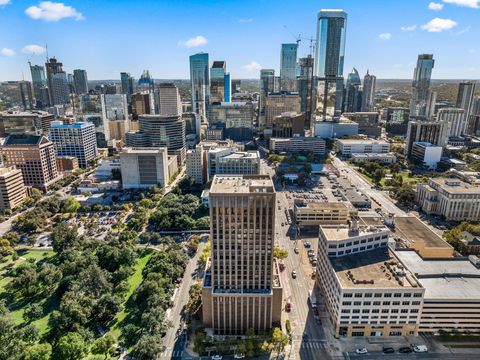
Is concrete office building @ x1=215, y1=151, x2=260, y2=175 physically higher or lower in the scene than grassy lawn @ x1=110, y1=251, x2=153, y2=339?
higher

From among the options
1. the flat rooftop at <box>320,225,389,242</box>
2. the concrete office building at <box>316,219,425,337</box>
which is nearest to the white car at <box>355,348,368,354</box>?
the concrete office building at <box>316,219,425,337</box>

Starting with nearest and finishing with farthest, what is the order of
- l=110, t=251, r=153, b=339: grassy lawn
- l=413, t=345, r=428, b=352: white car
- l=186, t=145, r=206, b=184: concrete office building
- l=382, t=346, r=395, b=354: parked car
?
1. l=413, t=345, r=428, b=352: white car
2. l=382, t=346, r=395, b=354: parked car
3. l=110, t=251, r=153, b=339: grassy lawn
4. l=186, t=145, r=206, b=184: concrete office building

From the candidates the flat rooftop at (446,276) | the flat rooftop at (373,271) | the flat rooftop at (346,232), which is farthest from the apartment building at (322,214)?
the flat rooftop at (373,271)

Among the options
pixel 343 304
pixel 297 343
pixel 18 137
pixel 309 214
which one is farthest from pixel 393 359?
pixel 18 137

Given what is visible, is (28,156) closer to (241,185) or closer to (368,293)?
(241,185)

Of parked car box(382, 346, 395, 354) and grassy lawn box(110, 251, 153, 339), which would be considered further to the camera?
grassy lawn box(110, 251, 153, 339)

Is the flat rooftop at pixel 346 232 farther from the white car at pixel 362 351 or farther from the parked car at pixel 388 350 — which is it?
the parked car at pixel 388 350

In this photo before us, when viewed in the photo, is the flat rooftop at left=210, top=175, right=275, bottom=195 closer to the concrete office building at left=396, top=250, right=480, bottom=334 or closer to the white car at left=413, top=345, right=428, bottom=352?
the concrete office building at left=396, top=250, right=480, bottom=334

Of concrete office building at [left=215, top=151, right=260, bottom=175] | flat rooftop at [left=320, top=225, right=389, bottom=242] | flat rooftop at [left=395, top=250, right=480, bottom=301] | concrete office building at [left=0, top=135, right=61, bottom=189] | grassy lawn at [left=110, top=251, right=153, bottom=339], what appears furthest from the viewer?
concrete office building at [left=0, top=135, right=61, bottom=189]
